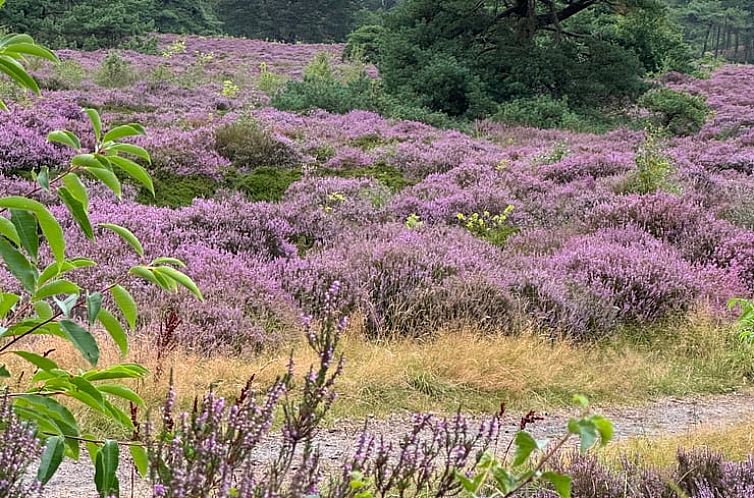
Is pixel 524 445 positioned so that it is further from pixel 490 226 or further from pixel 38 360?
pixel 490 226

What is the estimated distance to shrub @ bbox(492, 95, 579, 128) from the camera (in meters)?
18.2

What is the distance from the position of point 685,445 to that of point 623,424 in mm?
803

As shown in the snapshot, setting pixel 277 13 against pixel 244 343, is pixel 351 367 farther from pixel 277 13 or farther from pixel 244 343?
pixel 277 13

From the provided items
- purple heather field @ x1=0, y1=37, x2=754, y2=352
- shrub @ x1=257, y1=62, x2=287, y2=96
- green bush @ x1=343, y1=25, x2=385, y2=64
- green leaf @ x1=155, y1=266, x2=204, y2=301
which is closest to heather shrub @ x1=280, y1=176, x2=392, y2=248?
purple heather field @ x1=0, y1=37, x2=754, y2=352

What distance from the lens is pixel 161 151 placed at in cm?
1169

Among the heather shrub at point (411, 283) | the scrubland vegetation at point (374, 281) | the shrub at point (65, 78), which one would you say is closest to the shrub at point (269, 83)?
the scrubland vegetation at point (374, 281)

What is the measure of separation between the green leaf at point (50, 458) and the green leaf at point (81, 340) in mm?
228

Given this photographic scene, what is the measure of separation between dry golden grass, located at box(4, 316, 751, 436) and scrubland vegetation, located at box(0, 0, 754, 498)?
0.08 ft

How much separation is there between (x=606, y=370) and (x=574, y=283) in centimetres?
126

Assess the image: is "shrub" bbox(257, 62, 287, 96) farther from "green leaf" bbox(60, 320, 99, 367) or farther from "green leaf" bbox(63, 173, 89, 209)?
"green leaf" bbox(60, 320, 99, 367)

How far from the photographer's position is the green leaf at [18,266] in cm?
167

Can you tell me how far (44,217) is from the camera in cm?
167

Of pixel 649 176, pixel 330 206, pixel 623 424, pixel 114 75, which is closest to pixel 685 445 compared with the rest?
pixel 623 424

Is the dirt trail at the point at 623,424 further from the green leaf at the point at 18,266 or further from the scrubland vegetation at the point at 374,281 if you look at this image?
the green leaf at the point at 18,266
